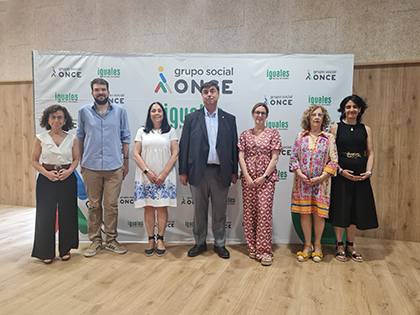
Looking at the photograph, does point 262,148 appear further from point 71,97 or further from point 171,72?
point 71,97

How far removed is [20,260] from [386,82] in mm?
4560

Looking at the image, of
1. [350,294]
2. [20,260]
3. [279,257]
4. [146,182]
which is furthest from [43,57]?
[350,294]

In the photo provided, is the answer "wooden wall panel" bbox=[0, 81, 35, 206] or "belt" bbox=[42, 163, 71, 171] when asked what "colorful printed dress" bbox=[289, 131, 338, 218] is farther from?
"wooden wall panel" bbox=[0, 81, 35, 206]

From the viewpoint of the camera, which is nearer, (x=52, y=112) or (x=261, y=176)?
(x=52, y=112)

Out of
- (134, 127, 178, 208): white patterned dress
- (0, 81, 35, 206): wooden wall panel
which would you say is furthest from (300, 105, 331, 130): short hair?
(0, 81, 35, 206): wooden wall panel

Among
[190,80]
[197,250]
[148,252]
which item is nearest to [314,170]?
[197,250]

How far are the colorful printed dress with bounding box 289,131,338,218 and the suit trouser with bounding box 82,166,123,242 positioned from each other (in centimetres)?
185

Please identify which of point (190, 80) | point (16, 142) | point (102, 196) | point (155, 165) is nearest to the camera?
point (155, 165)

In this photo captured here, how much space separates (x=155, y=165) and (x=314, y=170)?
1598 mm

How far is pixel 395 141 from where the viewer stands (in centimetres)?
358

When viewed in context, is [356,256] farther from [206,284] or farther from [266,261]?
[206,284]

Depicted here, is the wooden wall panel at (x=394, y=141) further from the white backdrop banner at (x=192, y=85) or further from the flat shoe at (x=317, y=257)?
the flat shoe at (x=317, y=257)

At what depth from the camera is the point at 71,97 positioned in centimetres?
340

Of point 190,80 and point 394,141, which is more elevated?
point 190,80
